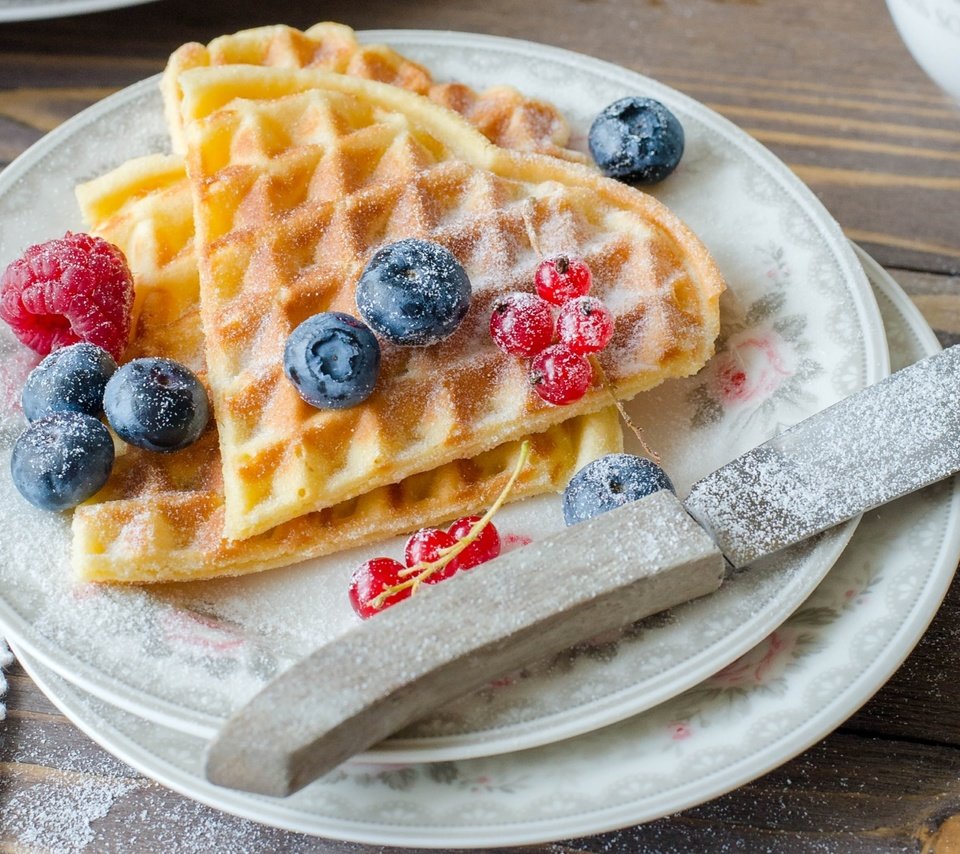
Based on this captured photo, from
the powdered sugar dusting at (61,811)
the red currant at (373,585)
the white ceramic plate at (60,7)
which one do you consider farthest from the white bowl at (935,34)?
the powdered sugar dusting at (61,811)

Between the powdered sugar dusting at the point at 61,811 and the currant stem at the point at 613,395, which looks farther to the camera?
the currant stem at the point at 613,395

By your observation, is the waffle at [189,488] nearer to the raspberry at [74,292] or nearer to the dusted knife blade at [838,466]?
the raspberry at [74,292]

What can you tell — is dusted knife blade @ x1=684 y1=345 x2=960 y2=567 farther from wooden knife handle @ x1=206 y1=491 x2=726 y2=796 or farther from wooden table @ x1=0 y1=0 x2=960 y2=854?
wooden table @ x1=0 y1=0 x2=960 y2=854

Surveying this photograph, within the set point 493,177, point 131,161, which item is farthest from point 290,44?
point 493,177

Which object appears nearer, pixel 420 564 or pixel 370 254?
pixel 420 564

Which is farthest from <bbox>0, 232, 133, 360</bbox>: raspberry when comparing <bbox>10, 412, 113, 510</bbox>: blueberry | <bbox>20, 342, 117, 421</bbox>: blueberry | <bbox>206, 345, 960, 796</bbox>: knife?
<bbox>206, 345, 960, 796</bbox>: knife

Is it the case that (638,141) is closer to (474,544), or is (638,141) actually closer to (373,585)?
(474,544)

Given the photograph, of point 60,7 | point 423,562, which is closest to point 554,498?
point 423,562

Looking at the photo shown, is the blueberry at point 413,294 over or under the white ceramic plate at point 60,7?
over
